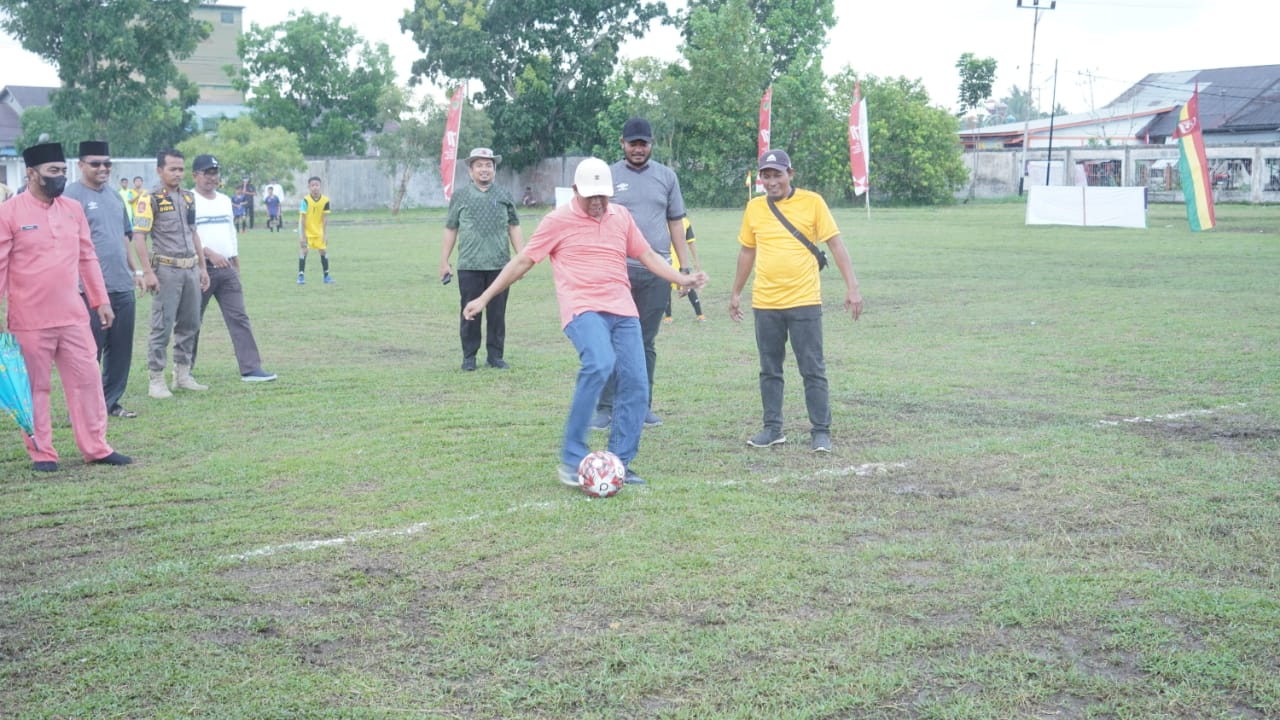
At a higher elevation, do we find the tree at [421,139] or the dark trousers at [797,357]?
the tree at [421,139]

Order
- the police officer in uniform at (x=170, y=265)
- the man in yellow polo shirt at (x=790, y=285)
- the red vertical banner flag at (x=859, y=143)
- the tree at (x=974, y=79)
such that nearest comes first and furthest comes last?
the man in yellow polo shirt at (x=790, y=285)
the police officer in uniform at (x=170, y=265)
the red vertical banner flag at (x=859, y=143)
the tree at (x=974, y=79)

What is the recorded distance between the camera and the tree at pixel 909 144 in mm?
54812

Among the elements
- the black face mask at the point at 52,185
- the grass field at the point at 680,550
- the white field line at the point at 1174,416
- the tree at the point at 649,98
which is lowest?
the grass field at the point at 680,550

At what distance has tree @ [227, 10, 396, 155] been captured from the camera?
2306 inches

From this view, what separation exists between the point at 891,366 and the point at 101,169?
6875 mm

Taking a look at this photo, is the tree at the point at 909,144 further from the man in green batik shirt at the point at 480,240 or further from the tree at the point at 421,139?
the man in green batik shirt at the point at 480,240

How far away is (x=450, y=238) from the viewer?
1118cm

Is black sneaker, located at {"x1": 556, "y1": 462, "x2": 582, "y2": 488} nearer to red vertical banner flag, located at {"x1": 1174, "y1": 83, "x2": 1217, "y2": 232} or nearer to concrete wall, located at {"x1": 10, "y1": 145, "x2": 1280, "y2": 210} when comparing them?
red vertical banner flag, located at {"x1": 1174, "y1": 83, "x2": 1217, "y2": 232}

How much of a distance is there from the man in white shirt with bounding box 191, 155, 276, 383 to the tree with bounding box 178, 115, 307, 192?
122 feet

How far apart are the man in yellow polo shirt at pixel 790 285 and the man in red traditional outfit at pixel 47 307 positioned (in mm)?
4238

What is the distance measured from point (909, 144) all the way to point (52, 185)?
5075 cm

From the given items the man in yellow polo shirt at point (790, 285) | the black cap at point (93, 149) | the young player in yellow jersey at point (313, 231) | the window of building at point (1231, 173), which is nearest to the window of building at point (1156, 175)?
the window of building at point (1231, 173)

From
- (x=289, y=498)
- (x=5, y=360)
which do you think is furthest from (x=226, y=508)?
(x=5, y=360)

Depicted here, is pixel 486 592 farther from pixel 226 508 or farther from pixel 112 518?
pixel 112 518
